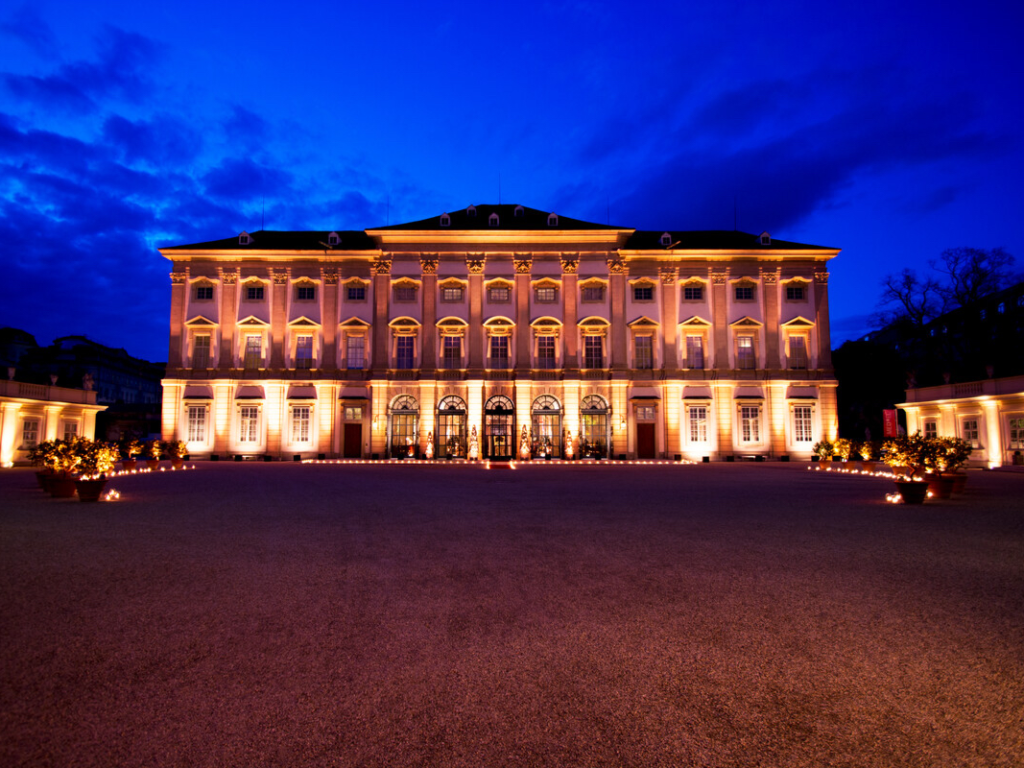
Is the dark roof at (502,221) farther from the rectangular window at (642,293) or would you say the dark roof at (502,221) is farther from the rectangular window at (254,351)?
the rectangular window at (254,351)

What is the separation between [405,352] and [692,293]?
20123 mm

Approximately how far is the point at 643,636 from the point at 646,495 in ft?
34.9

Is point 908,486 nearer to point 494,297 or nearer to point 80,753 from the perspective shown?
point 80,753

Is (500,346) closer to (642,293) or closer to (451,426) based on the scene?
(451,426)

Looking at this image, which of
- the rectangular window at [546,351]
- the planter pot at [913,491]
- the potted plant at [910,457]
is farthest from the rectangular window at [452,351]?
the planter pot at [913,491]

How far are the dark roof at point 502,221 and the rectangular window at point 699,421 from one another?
13408mm

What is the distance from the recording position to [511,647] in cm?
440

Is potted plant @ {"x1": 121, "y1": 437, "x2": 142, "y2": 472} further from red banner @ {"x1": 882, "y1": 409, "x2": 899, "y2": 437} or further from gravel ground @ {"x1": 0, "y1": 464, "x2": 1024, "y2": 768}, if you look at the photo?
red banner @ {"x1": 882, "y1": 409, "x2": 899, "y2": 437}

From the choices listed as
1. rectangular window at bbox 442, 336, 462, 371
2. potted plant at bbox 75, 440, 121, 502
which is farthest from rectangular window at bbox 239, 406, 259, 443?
potted plant at bbox 75, 440, 121, 502

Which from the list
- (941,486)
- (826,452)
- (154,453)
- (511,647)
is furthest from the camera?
(826,452)

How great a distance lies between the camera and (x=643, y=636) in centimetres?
463

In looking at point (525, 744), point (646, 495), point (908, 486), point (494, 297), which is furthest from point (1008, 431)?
point (525, 744)

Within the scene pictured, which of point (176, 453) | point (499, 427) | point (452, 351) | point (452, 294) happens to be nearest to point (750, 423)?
point (499, 427)

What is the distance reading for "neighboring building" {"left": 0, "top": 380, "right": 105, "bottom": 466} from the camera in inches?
1055
